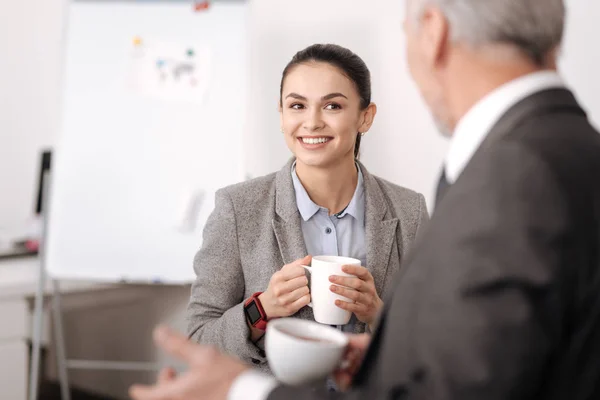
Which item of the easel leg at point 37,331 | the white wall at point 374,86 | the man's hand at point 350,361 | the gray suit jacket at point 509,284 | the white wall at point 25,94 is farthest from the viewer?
the white wall at point 25,94

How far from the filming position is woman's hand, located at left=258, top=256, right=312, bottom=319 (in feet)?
3.15

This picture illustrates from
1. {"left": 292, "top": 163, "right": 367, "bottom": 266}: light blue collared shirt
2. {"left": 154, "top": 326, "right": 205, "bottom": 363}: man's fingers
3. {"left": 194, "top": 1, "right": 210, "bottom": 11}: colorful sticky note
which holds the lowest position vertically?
{"left": 154, "top": 326, "right": 205, "bottom": 363}: man's fingers

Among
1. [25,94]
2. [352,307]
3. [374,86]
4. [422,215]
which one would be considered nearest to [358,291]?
[352,307]

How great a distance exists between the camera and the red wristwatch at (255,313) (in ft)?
3.26

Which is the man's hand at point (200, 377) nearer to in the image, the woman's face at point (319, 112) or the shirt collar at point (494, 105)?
the shirt collar at point (494, 105)

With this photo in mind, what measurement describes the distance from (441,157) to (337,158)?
2.00 ft

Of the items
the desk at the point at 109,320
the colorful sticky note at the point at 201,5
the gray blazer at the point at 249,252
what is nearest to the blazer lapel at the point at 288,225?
the gray blazer at the point at 249,252

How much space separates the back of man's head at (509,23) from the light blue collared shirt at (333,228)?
22.4 inches

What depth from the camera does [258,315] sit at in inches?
39.3

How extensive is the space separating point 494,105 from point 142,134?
53.0 inches

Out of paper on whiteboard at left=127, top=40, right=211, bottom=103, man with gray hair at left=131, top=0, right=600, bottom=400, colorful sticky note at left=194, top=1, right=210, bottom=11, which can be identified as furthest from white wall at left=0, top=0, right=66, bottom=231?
man with gray hair at left=131, top=0, right=600, bottom=400

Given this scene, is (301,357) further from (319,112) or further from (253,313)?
(319,112)

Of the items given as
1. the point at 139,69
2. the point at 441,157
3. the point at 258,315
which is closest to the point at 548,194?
the point at 258,315

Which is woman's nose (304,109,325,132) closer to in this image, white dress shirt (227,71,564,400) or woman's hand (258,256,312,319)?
woman's hand (258,256,312,319)
